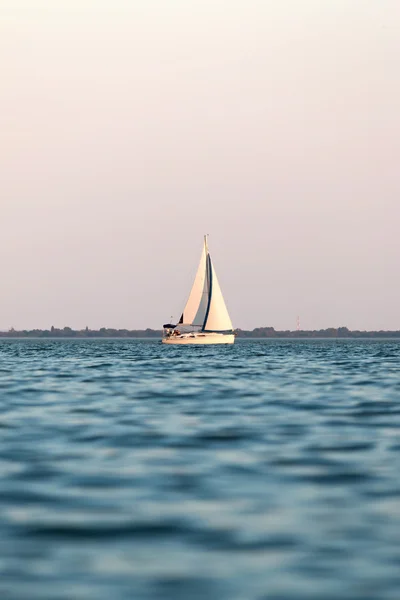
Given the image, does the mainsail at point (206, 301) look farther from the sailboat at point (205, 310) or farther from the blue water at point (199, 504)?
the blue water at point (199, 504)

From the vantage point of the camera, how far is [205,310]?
137875 mm

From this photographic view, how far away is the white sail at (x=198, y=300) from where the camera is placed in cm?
13638

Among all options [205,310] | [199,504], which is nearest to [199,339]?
[205,310]

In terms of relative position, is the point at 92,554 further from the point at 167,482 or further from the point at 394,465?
the point at 394,465

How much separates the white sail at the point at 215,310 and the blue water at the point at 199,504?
11109 centimetres

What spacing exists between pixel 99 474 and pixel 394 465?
15.2 ft

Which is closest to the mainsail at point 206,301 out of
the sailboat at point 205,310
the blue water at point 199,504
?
the sailboat at point 205,310

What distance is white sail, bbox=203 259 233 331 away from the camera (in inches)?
5354

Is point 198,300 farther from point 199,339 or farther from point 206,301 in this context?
point 199,339

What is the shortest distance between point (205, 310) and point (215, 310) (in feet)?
6.22

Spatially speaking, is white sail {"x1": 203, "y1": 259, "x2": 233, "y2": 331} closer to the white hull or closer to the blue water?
the white hull

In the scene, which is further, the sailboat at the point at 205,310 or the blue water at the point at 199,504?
the sailboat at the point at 205,310

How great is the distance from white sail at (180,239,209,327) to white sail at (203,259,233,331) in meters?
1.20

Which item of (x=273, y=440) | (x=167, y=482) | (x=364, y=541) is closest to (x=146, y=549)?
(x=364, y=541)
